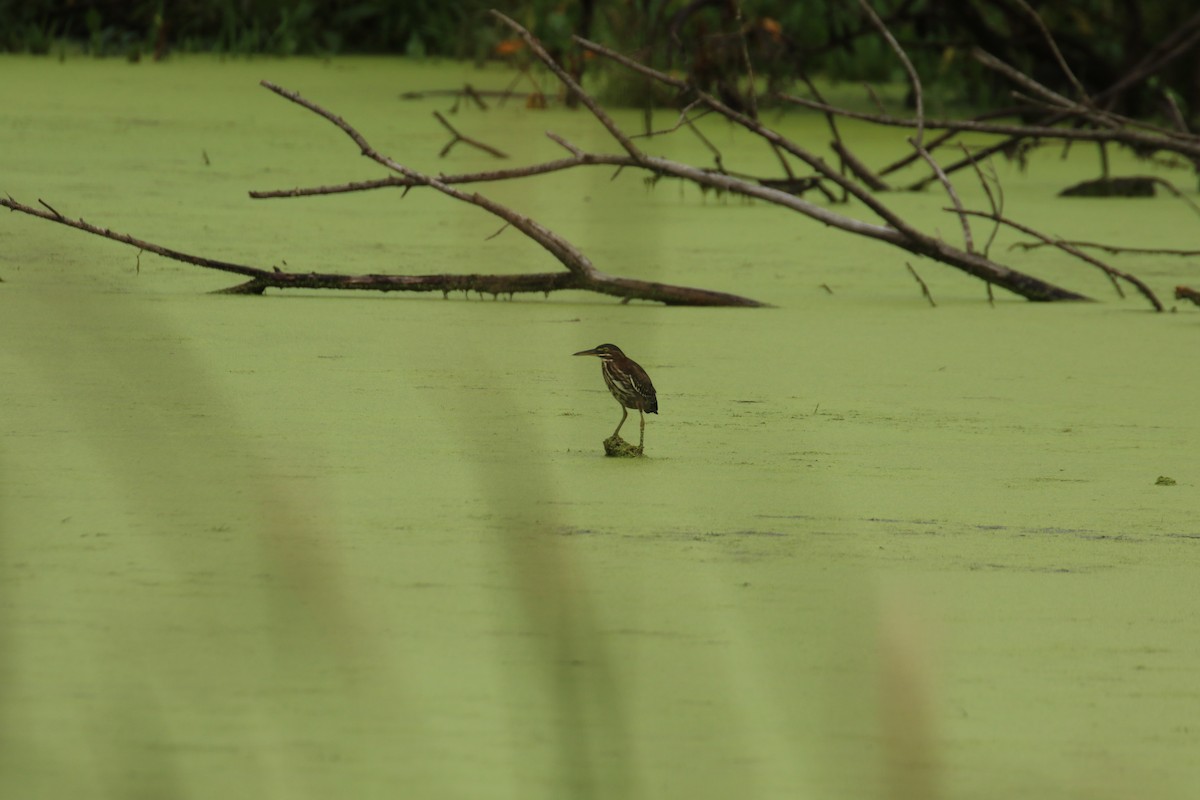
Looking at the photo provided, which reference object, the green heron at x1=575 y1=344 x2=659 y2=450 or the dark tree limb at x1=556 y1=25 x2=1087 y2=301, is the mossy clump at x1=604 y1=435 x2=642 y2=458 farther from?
the dark tree limb at x1=556 y1=25 x2=1087 y2=301

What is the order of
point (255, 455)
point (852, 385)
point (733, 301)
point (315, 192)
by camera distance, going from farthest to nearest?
1. point (733, 301)
2. point (315, 192)
3. point (852, 385)
4. point (255, 455)

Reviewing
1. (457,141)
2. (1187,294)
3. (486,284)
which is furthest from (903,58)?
(457,141)

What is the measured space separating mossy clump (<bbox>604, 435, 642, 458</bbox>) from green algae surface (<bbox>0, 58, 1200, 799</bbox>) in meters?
0.01

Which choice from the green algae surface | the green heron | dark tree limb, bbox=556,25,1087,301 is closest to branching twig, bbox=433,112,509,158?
the green algae surface

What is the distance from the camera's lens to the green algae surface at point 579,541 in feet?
4.71

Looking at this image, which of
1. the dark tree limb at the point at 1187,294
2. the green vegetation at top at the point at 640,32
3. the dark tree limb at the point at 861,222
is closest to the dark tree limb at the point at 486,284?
the dark tree limb at the point at 861,222

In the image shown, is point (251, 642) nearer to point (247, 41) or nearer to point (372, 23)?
point (247, 41)

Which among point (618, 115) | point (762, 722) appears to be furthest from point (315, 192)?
point (618, 115)

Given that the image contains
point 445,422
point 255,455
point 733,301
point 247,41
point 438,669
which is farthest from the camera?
point 247,41

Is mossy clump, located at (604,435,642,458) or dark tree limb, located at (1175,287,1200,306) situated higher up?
dark tree limb, located at (1175,287,1200,306)

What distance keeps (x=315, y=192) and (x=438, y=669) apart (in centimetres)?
178

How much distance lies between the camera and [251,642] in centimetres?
160

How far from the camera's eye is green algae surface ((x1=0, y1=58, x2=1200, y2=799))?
144 centimetres

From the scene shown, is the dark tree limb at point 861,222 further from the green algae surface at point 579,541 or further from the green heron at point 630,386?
the green heron at point 630,386
